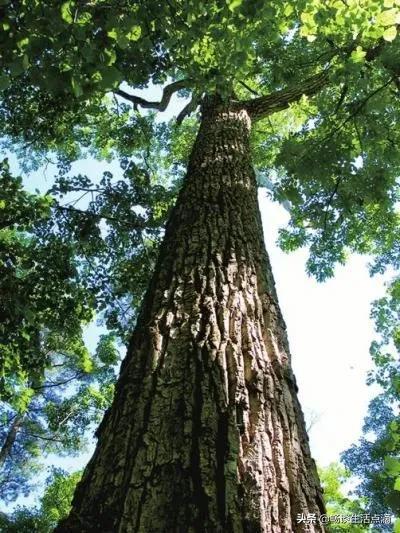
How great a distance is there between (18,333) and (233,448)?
4508 mm

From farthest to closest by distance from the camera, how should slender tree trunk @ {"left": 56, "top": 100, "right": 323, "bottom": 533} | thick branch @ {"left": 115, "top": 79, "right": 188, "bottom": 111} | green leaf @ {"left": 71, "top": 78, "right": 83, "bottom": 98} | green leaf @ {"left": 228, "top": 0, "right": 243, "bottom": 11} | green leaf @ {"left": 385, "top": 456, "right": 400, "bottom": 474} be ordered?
thick branch @ {"left": 115, "top": 79, "right": 188, "bottom": 111} < green leaf @ {"left": 228, "top": 0, "right": 243, "bottom": 11} < green leaf @ {"left": 71, "top": 78, "right": 83, "bottom": 98} < green leaf @ {"left": 385, "top": 456, "right": 400, "bottom": 474} < slender tree trunk @ {"left": 56, "top": 100, "right": 323, "bottom": 533}

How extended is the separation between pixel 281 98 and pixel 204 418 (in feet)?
19.1

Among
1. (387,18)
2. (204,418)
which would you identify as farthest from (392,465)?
(387,18)

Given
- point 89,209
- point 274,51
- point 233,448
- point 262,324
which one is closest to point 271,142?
point 274,51

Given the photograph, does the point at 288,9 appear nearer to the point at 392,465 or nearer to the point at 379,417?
the point at 392,465

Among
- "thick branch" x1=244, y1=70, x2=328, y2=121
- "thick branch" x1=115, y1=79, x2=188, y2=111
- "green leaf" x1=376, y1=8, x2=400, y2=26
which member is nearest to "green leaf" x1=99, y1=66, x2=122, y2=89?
"green leaf" x1=376, y1=8, x2=400, y2=26

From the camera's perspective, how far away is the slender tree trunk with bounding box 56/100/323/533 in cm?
143

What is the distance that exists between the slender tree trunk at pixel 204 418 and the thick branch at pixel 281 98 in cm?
383

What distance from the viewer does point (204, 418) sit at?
1.71m

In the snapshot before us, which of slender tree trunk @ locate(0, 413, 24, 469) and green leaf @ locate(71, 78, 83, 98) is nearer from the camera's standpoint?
green leaf @ locate(71, 78, 83, 98)

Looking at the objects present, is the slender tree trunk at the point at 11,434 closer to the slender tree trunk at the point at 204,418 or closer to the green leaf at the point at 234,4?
the slender tree trunk at the point at 204,418

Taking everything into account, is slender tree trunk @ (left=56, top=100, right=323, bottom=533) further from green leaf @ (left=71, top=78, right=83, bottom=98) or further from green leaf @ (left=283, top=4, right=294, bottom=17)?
green leaf @ (left=283, top=4, right=294, bottom=17)

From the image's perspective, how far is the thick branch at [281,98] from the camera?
6223 millimetres

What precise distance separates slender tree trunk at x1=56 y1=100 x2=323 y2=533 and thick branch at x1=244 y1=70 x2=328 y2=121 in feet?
12.6
